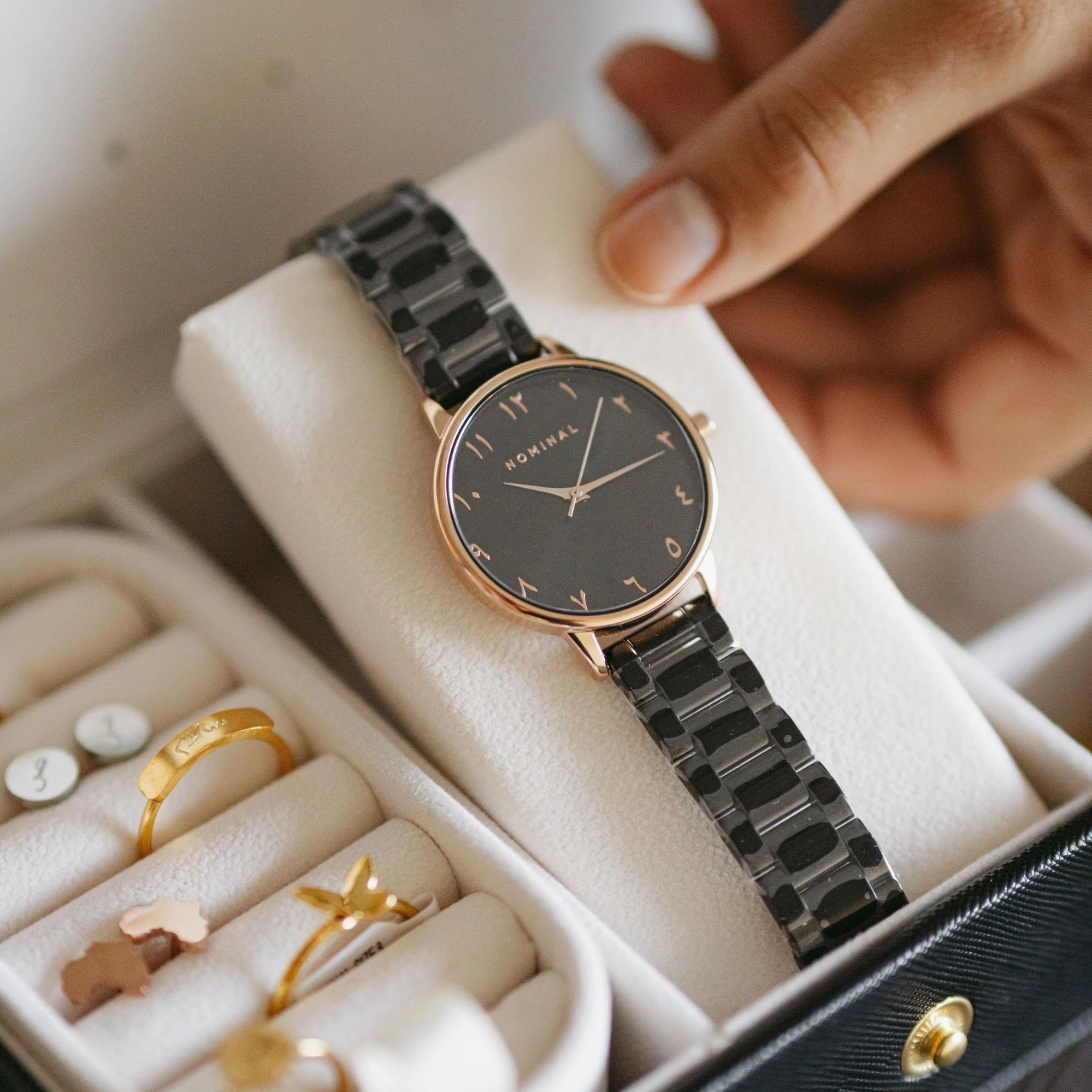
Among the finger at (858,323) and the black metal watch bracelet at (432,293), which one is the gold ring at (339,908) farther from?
the finger at (858,323)

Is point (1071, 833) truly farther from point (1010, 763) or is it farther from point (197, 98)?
point (197, 98)

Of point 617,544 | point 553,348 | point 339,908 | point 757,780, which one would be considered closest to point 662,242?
point 553,348

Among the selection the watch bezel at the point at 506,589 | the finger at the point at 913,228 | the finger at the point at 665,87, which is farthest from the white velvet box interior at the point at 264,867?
the finger at the point at 913,228

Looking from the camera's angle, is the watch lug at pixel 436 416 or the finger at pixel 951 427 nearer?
the watch lug at pixel 436 416

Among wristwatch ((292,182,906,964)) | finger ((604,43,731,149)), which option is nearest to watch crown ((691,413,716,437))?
wristwatch ((292,182,906,964))

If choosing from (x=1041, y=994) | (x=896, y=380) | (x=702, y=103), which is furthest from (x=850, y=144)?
(x=1041, y=994)

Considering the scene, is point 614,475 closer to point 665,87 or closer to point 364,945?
point 364,945
